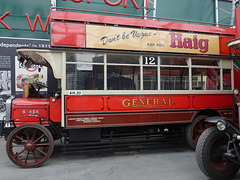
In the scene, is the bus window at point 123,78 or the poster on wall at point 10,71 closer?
the bus window at point 123,78

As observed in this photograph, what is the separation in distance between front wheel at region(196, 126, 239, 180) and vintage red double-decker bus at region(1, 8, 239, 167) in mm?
1586

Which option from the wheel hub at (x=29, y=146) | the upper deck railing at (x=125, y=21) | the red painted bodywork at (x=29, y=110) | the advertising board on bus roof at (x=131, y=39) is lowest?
the wheel hub at (x=29, y=146)

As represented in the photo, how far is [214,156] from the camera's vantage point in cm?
362

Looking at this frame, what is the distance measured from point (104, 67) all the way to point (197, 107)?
245 centimetres

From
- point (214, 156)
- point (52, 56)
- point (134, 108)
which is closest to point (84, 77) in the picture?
point (52, 56)

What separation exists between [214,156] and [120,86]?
231cm

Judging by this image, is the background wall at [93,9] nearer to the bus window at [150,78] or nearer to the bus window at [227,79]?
the bus window at [227,79]

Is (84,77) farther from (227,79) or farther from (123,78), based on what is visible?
(227,79)

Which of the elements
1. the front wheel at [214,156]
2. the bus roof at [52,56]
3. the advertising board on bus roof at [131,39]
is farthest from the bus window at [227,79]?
the bus roof at [52,56]

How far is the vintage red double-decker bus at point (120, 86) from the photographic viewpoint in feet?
15.2

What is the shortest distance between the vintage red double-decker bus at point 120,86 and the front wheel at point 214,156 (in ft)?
5.20

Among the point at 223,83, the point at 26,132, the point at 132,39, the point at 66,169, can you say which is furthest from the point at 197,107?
the point at 26,132

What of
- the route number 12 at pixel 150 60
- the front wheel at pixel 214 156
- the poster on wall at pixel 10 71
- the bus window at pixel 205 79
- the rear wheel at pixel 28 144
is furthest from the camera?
the poster on wall at pixel 10 71

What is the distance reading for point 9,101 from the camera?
4688mm
